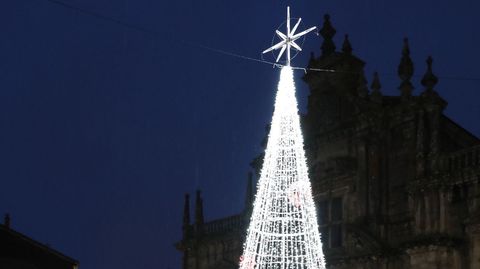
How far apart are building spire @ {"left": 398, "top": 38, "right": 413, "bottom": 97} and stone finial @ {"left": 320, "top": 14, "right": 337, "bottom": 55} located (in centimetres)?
437

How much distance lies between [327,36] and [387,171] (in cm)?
682

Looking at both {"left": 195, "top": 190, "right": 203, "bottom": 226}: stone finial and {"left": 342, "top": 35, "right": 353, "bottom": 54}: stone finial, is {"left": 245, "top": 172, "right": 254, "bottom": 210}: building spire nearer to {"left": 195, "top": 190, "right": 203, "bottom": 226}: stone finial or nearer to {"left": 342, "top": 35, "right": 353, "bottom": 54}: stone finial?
{"left": 195, "top": 190, "right": 203, "bottom": 226}: stone finial

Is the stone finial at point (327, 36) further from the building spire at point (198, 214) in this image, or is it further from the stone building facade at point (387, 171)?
the building spire at point (198, 214)

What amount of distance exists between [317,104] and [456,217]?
899 centimetres

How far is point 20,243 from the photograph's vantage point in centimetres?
2439

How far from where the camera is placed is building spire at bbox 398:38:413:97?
27.8 m

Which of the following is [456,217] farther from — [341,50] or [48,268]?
[48,268]

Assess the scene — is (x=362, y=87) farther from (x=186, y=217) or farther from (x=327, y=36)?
(x=186, y=217)

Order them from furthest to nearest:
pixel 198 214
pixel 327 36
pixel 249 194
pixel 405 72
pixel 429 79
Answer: pixel 198 214
pixel 249 194
pixel 327 36
pixel 405 72
pixel 429 79

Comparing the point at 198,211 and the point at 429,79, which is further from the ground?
the point at 429,79

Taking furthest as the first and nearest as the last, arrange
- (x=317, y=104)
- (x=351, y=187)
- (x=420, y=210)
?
(x=317, y=104)
(x=351, y=187)
(x=420, y=210)

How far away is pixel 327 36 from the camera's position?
32312mm

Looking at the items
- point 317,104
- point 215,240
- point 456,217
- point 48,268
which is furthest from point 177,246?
point 456,217

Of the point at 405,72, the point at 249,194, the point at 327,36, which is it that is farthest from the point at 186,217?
the point at 405,72
